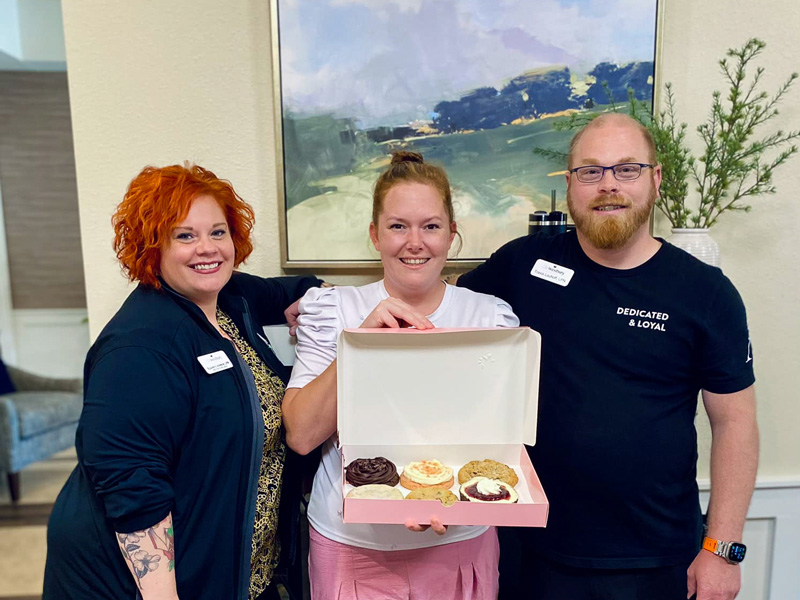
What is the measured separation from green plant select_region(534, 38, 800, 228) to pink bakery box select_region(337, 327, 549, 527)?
2.86 ft

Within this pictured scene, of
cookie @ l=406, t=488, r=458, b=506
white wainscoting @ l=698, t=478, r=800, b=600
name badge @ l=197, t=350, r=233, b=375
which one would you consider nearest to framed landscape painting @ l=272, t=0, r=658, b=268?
name badge @ l=197, t=350, r=233, b=375

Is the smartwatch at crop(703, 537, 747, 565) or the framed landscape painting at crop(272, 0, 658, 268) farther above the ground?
the framed landscape painting at crop(272, 0, 658, 268)

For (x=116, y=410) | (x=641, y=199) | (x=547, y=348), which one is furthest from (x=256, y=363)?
(x=641, y=199)

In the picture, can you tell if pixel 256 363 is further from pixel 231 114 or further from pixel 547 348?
pixel 231 114

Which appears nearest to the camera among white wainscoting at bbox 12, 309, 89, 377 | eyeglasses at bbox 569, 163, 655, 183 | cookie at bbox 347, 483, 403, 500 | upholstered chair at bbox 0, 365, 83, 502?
cookie at bbox 347, 483, 403, 500

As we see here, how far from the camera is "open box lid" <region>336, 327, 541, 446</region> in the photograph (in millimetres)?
1137

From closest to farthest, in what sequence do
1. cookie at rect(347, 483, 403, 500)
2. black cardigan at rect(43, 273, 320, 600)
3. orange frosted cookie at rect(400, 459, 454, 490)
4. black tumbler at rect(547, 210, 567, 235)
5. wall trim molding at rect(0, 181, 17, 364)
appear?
black cardigan at rect(43, 273, 320, 600)
cookie at rect(347, 483, 403, 500)
orange frosted cookie at rect(400, 459, 454, 490)
black tumbler at rect(547, 210, 567, 235)
wall trim molding at rect(0, 181, 17, 364)

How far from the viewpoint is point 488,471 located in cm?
119

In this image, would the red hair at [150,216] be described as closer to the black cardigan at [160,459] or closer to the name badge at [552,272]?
the black cardigan at [160,459]

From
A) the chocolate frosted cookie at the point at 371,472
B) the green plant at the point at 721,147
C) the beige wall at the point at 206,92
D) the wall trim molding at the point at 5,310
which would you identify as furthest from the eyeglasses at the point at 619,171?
the wall trim molding at the point at 5,310

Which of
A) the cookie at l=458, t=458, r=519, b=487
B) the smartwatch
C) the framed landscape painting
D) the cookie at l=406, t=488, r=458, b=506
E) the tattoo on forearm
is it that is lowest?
the smartwatch

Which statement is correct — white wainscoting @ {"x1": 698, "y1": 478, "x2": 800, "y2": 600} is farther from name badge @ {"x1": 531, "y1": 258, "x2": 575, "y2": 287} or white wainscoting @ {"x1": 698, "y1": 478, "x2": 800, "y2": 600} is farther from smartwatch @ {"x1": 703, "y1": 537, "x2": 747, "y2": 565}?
name badge @ {"x1": 531, "y1": 258, "x2": 575, "y2": 287}

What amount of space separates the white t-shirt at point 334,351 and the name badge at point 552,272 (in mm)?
186

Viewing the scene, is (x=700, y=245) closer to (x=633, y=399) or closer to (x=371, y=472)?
(x=633, y=399)
